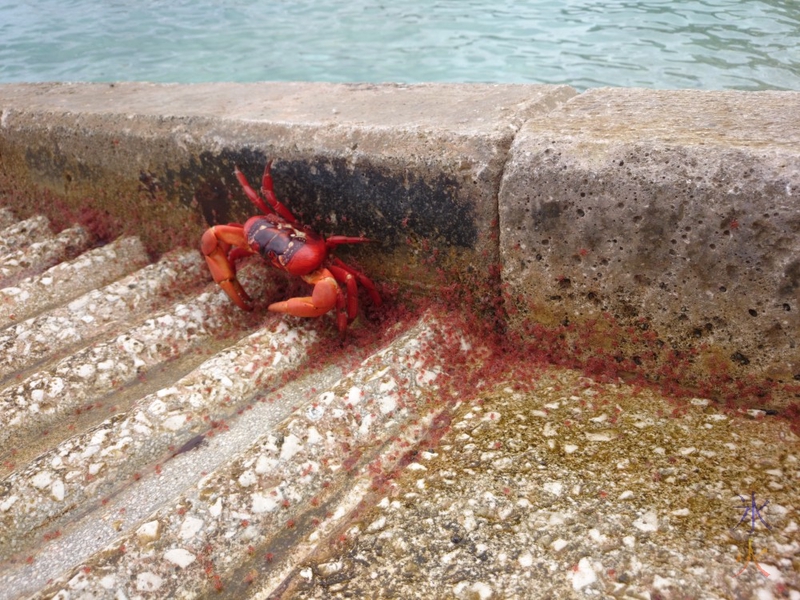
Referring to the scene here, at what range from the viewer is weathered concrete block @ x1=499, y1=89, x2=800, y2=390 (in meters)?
2.12

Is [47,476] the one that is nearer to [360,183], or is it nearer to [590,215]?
[360,183]

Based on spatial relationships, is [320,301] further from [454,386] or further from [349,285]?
[454,386]

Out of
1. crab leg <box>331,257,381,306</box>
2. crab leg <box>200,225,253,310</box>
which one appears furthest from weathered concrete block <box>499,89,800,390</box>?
crab leg <box>200,225,253,310</box>

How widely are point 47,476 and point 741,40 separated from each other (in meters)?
9.60

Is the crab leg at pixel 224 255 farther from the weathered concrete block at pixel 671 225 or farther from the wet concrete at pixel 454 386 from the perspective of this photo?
the weathered concrete block at pixel 671 225

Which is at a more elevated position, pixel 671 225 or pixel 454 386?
pixel 671 225

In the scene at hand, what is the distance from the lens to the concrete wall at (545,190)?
2.18 meters

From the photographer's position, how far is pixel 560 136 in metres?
2.51

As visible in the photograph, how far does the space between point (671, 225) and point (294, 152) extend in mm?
1910

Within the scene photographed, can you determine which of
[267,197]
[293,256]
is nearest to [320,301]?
[293,256]

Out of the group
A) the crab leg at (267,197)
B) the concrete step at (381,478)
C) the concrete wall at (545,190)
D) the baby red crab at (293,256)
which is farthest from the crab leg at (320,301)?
the crab leg at (267,197)

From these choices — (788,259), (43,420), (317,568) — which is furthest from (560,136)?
(43,420)

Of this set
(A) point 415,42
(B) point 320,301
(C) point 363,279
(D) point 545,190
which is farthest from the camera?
(A) point 415,42

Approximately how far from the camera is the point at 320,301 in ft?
10.2
